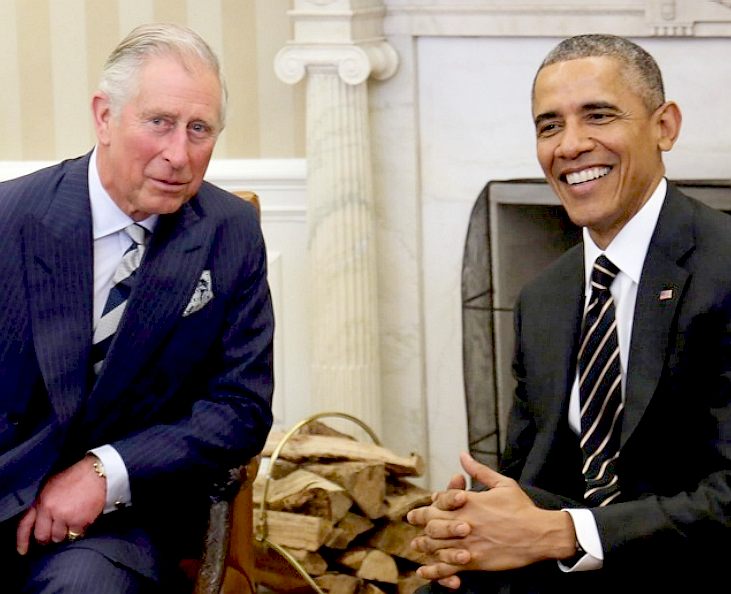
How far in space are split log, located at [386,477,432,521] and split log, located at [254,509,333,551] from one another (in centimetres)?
18

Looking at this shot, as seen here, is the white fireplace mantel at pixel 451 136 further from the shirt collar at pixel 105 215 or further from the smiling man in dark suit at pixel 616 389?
the shirt collar at pixel 105 215

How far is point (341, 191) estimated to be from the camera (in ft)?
13.4

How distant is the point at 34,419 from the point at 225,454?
1.10 feet

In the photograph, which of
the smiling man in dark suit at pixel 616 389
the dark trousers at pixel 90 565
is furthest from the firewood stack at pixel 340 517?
the smiling man in dark suit at pixel 616 389

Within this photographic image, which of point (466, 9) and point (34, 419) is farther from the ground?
point (466, 9)

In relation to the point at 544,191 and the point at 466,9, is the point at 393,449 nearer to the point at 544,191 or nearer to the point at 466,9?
the point at 544,191

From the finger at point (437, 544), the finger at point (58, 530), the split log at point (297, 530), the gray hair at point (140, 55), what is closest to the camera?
the finger at point (437, 544)

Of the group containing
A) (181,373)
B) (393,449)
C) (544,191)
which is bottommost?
(393,449)

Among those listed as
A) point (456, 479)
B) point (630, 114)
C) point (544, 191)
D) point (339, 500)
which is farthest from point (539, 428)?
point (544, 191)

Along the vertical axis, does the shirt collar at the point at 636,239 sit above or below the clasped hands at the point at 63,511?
above

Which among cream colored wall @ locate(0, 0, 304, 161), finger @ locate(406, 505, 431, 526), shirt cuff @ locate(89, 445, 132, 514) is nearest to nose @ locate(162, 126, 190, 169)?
shirt cuff @ locate(89, 445, 132, 514)

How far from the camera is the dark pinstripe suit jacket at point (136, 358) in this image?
2.49 meters

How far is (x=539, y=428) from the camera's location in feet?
8.11

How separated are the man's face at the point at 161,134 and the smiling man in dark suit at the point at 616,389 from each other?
0.58 meters
